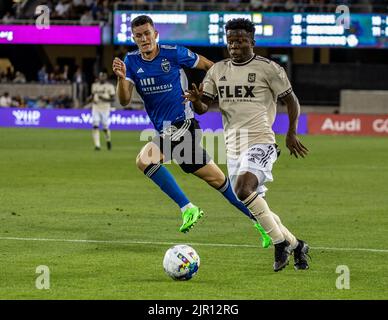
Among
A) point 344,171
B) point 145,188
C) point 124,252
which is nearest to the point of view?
point 124,252

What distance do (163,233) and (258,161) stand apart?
3267mm

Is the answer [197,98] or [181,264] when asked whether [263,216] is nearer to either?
[181,264]

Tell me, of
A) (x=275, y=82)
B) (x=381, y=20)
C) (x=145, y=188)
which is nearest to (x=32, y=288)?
(x=275, y=82)

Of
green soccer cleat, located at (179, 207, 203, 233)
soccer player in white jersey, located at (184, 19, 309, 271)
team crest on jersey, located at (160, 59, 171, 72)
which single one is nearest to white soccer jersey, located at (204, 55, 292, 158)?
soccer player in white jersey, located at (184, 19, 309, 271)

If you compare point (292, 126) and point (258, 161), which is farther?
point (292, 126)

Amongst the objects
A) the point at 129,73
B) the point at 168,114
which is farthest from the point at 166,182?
the point at 129,73

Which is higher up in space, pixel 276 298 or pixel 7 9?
pixel 7 9

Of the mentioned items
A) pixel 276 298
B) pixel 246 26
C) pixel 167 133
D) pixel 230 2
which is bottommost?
pixel 276 298

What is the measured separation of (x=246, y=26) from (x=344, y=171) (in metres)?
14.8

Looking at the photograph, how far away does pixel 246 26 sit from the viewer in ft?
35.7

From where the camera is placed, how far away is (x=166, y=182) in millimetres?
13336

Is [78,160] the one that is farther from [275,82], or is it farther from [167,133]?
[275,82]

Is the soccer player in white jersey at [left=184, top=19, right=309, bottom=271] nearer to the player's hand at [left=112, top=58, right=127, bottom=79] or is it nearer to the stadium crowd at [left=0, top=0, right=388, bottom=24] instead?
the player's hand at [left=112, top=58, right=127, bottom=79]

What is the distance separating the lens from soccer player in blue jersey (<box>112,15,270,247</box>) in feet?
43.6
